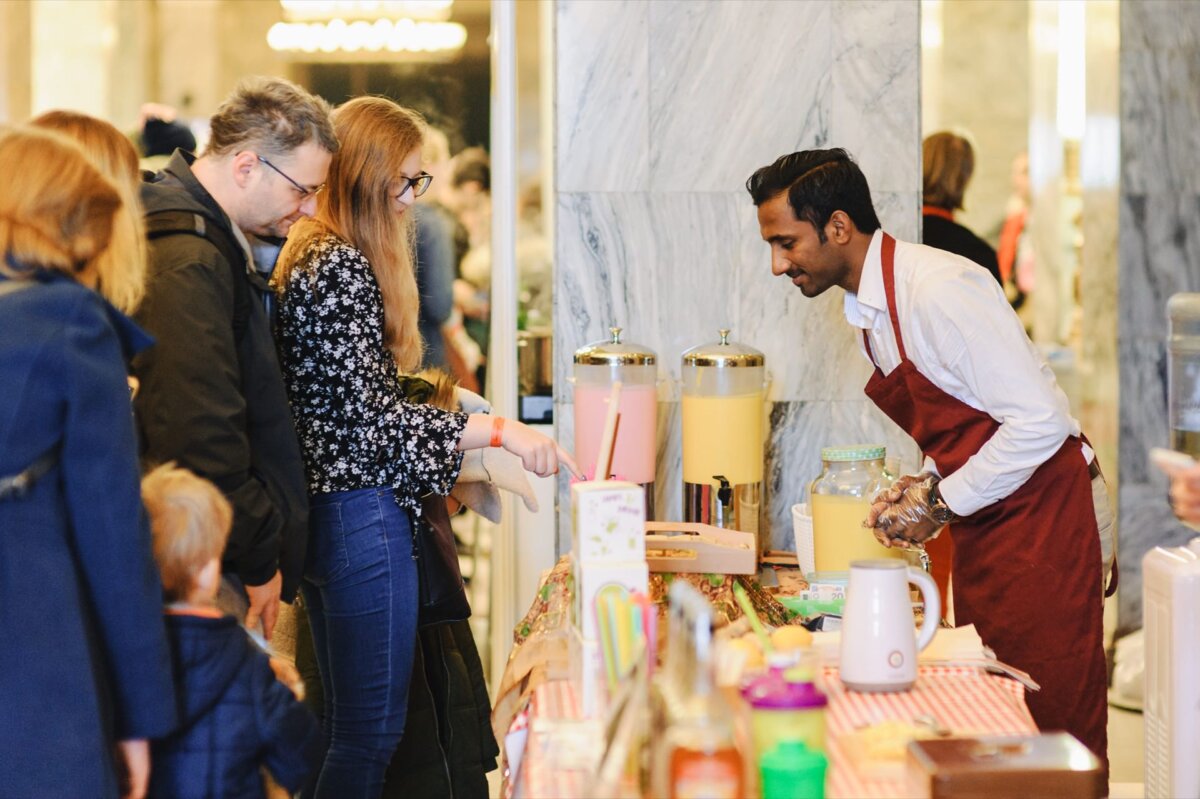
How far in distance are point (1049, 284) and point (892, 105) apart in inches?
58.6

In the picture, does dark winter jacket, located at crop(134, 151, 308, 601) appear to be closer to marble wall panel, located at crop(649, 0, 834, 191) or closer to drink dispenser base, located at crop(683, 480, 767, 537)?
drink dispenser base, located at crop(683, 480, 767, 537)

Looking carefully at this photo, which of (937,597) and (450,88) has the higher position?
(450,88)

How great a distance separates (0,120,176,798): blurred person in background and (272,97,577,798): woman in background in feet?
2.09

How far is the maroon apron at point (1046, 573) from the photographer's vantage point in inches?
96.3

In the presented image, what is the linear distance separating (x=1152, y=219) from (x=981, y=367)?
104 inches

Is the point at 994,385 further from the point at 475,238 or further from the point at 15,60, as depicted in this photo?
the point at 15,60

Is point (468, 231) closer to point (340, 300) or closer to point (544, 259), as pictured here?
point (544, 259)

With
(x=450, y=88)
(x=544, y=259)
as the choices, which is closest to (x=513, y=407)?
(x=544, y=259)

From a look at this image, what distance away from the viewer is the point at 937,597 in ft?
6.54

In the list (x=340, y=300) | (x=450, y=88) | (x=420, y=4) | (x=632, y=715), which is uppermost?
(x=420, y=4)

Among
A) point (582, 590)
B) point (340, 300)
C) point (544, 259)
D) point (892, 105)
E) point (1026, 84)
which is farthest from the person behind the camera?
point (1026, 84)

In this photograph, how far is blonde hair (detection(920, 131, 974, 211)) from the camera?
181 inches

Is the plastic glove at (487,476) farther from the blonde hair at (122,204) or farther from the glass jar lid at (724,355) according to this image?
the blonde hair at (122,204)

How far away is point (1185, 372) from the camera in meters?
4.72
